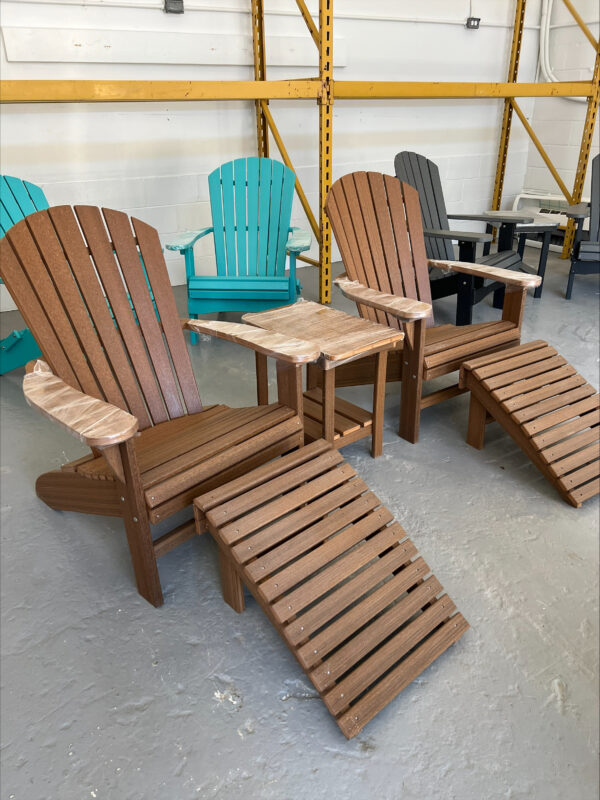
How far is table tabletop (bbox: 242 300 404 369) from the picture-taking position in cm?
184

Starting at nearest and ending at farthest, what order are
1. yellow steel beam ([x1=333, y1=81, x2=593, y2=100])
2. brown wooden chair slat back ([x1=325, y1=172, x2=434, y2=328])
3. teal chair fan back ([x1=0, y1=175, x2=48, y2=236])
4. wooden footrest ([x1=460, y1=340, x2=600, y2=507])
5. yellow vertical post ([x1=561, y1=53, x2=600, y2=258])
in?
wooden footrest ([x1=460, y1=340, x2=600, y2=507])
brown wooden chair slat back ([x1=325, y1=172, x2=434, y2=328])
teal chair fan back ([x1=0, y1=175, x2=48, y2=236])
yellow steel beam ([x1=333, y1=81, x2=593, y2=100])
yellow vertical post ([x1=561, y1=53, x2=600, y2=258])

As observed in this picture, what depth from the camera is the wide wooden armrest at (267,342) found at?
1.64 m

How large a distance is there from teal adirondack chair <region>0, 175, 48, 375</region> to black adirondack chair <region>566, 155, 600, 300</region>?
3.35 metres

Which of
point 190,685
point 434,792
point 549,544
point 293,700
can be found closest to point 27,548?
point 190,685

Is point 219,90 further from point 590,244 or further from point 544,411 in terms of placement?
point 590,244

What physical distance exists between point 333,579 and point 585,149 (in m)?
4.64

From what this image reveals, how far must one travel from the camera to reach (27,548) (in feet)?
6.11

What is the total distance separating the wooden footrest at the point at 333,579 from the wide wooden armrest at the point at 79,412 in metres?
0.32

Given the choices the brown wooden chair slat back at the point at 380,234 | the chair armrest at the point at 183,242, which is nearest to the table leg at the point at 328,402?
the brown wooden chair slat back at the point at 380,234

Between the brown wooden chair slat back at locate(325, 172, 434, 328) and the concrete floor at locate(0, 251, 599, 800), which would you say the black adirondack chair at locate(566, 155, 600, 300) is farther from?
the concrete floor at locate(0, 251, 599, 800)

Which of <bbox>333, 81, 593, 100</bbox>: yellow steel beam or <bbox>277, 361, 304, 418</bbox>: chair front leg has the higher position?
<bbox>333, 81, 593, 100</bbox>: yellow steel beam

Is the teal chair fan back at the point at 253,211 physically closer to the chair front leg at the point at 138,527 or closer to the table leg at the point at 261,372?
the table leg at the point at 261,372

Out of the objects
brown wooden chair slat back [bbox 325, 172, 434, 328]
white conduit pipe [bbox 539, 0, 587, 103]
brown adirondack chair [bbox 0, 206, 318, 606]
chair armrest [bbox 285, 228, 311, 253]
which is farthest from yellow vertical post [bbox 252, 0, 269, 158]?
white conduit pipe [bbox 539, 0, 587, 103]

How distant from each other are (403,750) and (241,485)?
0.72m
